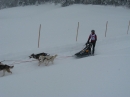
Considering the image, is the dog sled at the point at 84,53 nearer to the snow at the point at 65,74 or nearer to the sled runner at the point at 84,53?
the sled runner at the point at 84,53

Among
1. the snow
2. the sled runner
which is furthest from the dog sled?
the snow

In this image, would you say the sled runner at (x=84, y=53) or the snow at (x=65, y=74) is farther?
the sled runner at (x=84, y=53)

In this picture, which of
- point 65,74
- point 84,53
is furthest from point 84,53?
point 65,74

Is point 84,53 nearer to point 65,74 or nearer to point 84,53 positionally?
point 84,53

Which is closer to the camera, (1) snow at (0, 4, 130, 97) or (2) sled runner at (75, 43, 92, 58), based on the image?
(1) snow at (0, 4, 130, 97)

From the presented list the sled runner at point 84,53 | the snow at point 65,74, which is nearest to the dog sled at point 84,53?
the sled runner at point 84,53

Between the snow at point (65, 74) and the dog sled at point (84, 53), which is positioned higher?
the dog sled at point (84, 53)

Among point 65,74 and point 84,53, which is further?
point 84,53

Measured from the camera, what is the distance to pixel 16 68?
29.2 feet

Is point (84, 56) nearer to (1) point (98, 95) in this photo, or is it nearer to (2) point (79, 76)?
(2) point (79, 76)

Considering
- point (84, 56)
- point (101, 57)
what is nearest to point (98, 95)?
point (101, 57)

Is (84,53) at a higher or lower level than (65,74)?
higher

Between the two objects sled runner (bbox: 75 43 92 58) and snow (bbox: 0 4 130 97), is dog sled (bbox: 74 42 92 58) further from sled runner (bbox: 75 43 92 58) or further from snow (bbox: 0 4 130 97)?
snow (bbox: 0 4 130 97)

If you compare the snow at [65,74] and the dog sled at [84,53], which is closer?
the snow at [65,74]
